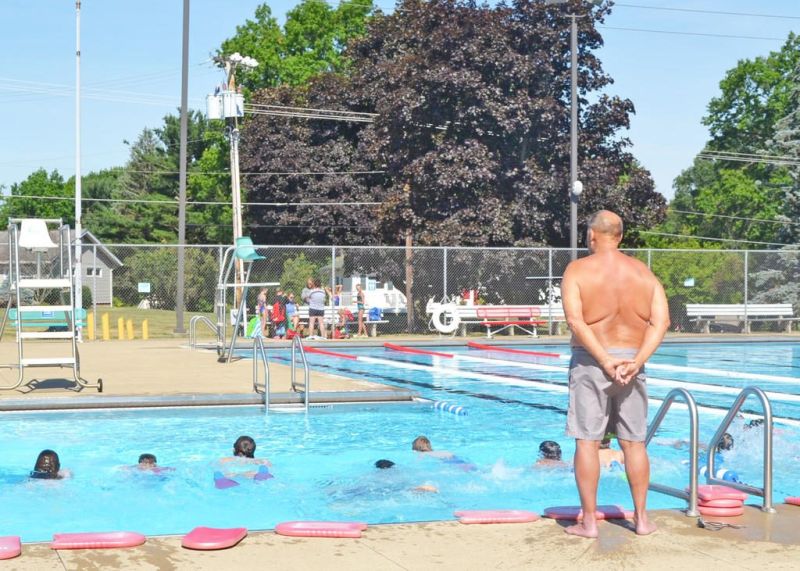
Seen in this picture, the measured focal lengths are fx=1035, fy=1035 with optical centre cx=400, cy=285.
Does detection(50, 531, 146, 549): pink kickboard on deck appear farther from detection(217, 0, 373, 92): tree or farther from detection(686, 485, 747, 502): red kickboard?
detection(217, 0, 373, 92): tree

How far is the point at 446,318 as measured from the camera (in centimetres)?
Result: 3119

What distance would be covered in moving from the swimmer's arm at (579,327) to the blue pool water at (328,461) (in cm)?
323

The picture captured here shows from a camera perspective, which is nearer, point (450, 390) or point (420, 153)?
point (450, 390)

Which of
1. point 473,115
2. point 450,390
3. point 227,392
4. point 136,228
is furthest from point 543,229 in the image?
point 136,228

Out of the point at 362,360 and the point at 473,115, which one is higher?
the point at 473,115

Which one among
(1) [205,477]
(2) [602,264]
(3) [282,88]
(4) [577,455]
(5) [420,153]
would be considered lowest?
(1) [205,477]

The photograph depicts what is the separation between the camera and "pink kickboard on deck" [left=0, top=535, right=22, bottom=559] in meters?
5.52

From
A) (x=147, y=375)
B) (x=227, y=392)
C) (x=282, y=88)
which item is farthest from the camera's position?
(x=282, y=88)

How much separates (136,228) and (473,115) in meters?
50.3

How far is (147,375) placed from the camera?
16734 millimetres

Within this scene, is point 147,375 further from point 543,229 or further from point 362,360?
point 543,229

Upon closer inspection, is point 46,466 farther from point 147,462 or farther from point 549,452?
point 549,452

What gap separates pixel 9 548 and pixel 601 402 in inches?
133

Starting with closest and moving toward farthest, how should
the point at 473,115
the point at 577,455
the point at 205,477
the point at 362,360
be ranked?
the point at 577,455 < the point at 205,477 < the point at 362,360 < the point at 473,115
